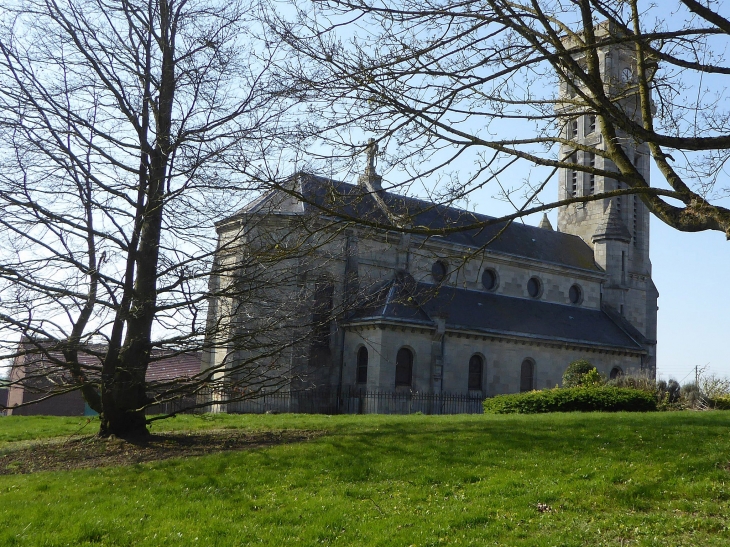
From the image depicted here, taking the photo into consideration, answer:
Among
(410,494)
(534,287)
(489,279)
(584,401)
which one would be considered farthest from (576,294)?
(410,494)

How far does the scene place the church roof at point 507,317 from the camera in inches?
1110

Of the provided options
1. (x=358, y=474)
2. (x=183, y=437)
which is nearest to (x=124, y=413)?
(x=183, y=437)

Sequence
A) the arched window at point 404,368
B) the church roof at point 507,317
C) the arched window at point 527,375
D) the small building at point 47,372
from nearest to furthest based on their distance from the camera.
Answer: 1. the small building at point 47,372
2. the arched window at point 404,368
3. the church roof at point 507,317
4. the arched window at point 527,375

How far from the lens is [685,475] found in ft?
30.1

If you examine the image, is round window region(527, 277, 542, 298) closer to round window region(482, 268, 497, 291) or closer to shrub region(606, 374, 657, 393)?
→ round window region(482, 268, 497, 291)

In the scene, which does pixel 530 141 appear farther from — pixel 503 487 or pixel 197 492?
pixel 197 492

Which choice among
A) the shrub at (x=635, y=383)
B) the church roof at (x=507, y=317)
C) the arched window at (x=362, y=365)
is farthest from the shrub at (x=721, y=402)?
the arched window at (x=362, y=365)

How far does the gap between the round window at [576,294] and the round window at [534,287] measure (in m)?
2.40

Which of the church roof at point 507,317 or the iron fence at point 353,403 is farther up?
the church roof at point 507,317

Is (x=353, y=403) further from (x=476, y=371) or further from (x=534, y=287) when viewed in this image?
(x=534, y=287)

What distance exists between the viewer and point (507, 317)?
32.1 meters

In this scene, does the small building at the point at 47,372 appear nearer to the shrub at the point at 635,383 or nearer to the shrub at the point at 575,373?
the shrub at the point at 635,383

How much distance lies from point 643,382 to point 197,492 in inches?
698

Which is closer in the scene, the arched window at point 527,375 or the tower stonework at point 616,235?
the arched window at point 527,375
